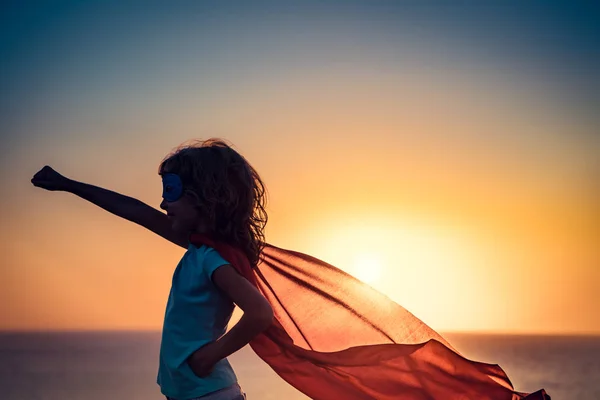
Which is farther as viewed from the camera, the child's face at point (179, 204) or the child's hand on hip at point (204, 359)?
the child's face at point (179, 204)

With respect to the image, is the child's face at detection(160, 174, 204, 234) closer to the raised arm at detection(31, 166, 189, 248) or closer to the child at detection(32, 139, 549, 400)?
the child at detection(32, 139, 549, 400)

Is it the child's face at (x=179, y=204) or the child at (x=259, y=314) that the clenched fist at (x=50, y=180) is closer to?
the child at (x=259, y=314)

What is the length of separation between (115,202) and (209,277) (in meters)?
0.91

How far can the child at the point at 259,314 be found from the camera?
11.9ft

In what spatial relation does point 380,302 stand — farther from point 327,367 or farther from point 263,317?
point 263,317

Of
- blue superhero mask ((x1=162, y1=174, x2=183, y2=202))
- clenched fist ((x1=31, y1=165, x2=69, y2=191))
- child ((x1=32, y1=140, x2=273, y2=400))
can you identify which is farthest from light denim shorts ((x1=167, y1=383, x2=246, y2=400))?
clenched fist ((x1=31, y1=165, x2=69, y2=191))

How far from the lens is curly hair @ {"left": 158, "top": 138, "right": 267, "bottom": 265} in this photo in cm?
376

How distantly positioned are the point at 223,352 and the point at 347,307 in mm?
1149

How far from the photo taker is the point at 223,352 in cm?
357

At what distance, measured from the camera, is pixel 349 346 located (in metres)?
4.48

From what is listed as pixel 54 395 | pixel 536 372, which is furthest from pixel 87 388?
pixel 536 372

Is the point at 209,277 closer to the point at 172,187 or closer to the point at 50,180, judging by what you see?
the point at 172,187

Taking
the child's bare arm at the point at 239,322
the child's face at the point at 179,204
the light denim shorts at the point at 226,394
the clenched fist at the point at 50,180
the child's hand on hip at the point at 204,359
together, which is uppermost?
the clenched fist at the point at 50,180

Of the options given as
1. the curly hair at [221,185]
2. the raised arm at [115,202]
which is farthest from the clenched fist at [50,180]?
the curly hair at [221,185]
